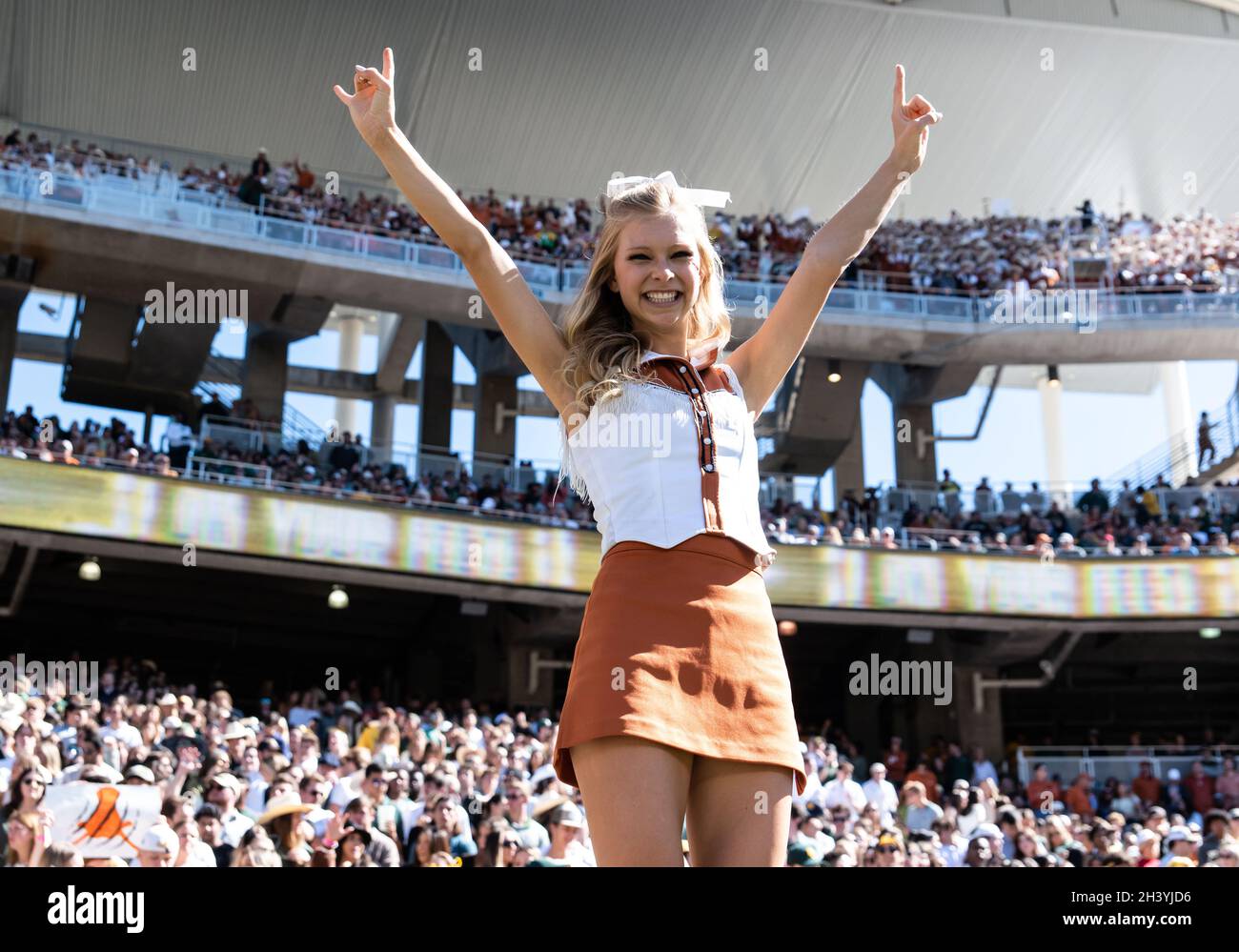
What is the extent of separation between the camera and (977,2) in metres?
25.5

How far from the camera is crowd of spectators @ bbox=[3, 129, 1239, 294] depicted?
20.8 meters

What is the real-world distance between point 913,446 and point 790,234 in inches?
177

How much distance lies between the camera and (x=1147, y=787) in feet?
50.1

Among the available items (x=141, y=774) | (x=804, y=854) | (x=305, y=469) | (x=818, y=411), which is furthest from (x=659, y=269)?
(x=818, y=411)

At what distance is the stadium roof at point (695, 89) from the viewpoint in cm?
2469

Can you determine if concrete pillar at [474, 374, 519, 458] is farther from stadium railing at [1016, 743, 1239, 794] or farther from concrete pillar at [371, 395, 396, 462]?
stadium railing at [1016, 743, 1239, 794]

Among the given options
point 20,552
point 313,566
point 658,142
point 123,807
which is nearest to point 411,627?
point 313,566

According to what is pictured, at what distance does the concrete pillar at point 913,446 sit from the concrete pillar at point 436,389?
27.2 feet

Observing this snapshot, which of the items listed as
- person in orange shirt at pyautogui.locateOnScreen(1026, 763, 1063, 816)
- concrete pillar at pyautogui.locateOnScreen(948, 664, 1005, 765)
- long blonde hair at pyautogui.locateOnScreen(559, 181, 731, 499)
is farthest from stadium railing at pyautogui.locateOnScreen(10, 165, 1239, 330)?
long blonde hair at pyautogui.locateOnScreen(559, 181, 731, 499)

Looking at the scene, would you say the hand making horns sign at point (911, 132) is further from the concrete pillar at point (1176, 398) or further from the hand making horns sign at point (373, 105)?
the concrete pillar at point (1176, 398)

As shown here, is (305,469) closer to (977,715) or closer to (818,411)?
(818,411)
